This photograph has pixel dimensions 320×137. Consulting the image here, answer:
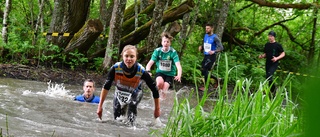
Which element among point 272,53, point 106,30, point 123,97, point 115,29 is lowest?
point 123,97

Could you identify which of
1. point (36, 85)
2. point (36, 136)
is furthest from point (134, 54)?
point (36, 85)

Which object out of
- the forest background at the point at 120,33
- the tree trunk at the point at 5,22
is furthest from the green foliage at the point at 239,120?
the tree trunk at the point at 5,22

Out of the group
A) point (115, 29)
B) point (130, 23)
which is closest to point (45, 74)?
point (115, 29)

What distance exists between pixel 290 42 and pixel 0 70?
15.2 m

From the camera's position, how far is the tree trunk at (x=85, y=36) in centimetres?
1298

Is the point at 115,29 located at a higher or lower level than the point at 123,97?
higher

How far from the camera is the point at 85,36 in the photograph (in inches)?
527

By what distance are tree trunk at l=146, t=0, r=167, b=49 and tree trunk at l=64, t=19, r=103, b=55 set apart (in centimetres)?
173

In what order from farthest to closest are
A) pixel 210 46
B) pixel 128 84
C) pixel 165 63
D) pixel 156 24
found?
pixel 156 24 < pixel 210 46 < pixel 165 63 < pixel 128 84

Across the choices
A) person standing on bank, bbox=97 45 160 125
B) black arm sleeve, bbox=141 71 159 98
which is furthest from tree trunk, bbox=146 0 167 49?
black arm sleeve, bbox=141 71 159 98

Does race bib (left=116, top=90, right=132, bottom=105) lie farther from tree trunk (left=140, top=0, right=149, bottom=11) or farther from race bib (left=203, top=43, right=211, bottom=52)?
tree trunk (left=140, top=0, right=149, bottom=11)

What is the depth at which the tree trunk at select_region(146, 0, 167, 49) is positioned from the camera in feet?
43.4

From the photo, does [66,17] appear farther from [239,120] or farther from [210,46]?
[239,120]

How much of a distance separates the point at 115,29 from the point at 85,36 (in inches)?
39.4
